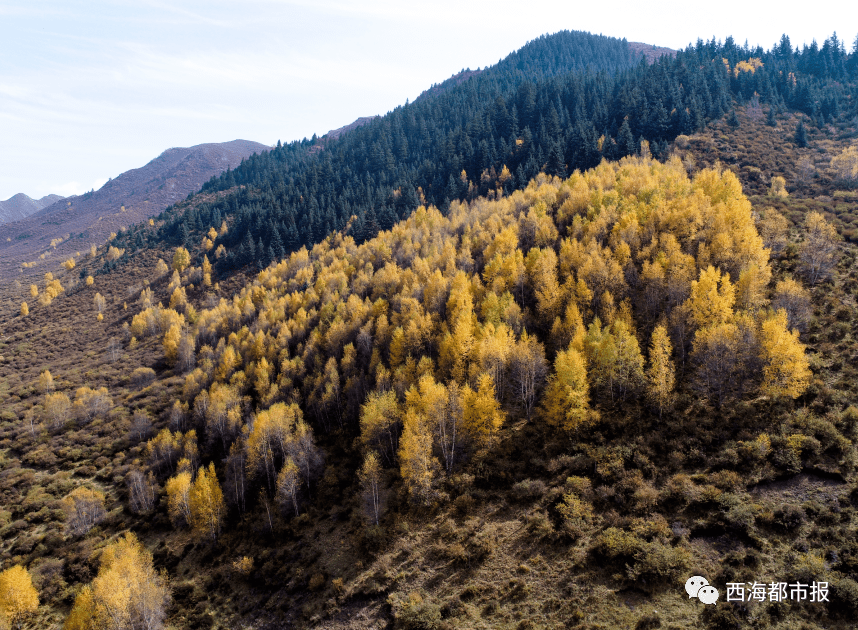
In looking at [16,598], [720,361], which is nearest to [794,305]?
[720,361]

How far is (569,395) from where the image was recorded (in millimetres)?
46938

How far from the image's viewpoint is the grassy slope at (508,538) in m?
31.4

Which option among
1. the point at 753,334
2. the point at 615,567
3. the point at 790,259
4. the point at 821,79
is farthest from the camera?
the point at 821,79

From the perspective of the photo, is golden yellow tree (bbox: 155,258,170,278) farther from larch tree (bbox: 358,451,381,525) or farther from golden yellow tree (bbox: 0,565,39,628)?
larch tree (bbox: 358,451,381,525)

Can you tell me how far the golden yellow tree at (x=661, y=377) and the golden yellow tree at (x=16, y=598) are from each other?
75.5 metres

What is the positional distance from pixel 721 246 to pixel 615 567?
52349mm

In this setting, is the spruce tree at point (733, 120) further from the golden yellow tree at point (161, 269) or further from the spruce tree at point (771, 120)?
the golden yellow tree at point (161, 269)

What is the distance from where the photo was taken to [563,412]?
48562mm

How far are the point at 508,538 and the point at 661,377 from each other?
83.6 feet

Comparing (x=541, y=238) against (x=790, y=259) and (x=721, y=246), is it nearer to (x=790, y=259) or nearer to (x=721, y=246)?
(x=721, y=246)

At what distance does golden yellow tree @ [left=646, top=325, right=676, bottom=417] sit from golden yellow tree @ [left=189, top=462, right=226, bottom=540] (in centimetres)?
5883

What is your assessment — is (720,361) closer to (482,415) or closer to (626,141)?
(482,415)

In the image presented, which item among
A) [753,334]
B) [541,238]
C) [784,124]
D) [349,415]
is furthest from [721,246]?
[784,124]

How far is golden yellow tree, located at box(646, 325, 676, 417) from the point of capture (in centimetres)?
4638
